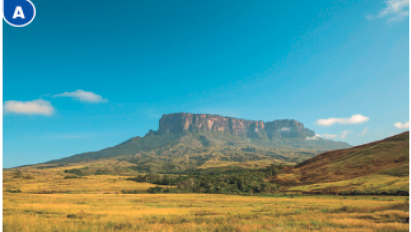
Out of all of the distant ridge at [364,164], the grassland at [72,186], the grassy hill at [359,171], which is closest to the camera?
the grassy hill at [359,171]

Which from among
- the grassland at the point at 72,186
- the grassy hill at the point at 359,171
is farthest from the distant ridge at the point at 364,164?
the grassland at the point at 72,186

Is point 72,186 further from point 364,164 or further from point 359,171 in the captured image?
point 364,164

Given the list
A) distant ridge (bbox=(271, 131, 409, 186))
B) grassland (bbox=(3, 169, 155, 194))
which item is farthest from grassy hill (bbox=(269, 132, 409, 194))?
grassland (bbox=(3, 169, 155, 194))

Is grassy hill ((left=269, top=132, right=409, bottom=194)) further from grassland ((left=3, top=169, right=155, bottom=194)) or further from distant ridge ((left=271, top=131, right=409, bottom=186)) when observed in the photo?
grassland ((left=3, top=169, right=155, bottom=194))

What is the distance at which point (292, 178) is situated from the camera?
106625 millimetres

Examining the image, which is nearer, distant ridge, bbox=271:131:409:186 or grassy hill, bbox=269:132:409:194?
grassy hill, bbox=269:132:409:194

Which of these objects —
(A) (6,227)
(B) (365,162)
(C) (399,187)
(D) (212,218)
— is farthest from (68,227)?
(B) (365,162)

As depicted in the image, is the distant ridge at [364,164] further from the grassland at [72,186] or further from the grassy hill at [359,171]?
the grassland at [72,186]

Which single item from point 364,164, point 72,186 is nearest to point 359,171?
point 364,164

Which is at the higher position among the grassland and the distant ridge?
the distant ridge

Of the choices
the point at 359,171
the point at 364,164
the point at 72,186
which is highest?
the point at 364,164

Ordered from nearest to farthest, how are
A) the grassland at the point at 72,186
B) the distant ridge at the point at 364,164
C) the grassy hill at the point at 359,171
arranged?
the grassy hill at the point at 359,171, the grassland at the point at 72,186, the distant ridge at the point at 364,164

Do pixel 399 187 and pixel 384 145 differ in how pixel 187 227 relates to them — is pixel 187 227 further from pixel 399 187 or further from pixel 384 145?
pixel 384 145

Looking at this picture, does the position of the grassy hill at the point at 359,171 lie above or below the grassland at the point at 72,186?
above
